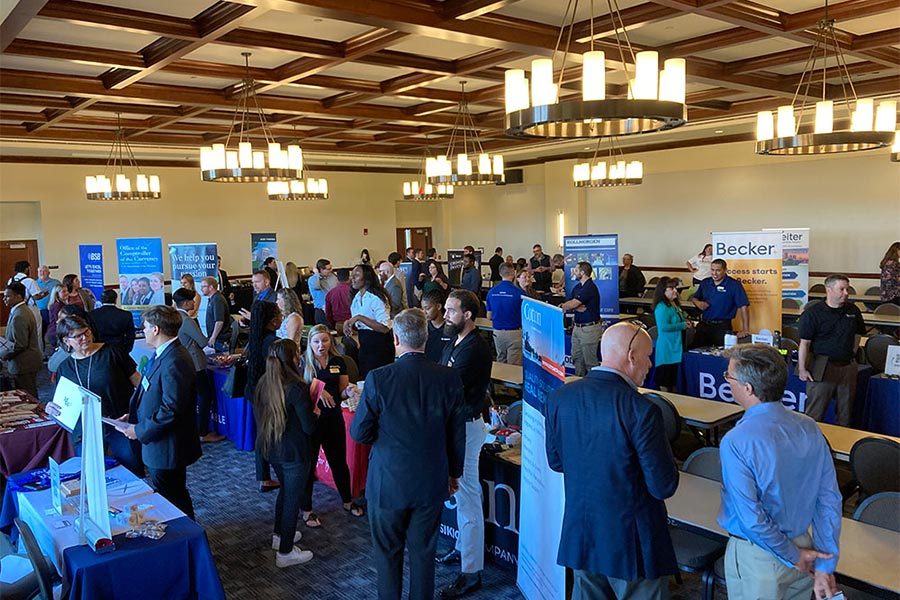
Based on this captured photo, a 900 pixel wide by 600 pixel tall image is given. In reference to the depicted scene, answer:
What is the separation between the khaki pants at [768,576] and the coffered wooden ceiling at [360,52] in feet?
12.6

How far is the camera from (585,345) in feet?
26.3

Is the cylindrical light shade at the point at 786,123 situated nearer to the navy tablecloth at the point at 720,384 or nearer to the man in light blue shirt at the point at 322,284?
the navy tablecloth at the point at 720,384

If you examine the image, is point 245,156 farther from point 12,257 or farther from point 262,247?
point 12,257

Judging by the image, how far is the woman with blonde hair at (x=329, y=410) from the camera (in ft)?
15.0

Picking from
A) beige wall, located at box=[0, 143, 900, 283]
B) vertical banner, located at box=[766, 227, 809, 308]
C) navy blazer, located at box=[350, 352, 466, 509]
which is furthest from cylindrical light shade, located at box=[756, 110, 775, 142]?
beige wall, located at box=[0, 143, 900, 283]

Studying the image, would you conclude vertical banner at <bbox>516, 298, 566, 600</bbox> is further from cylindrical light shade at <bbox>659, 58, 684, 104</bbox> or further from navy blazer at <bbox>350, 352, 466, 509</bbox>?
cylindrical light shade at <bbox>659, 58, 684, 104</bbox>

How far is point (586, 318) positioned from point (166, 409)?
534 cm

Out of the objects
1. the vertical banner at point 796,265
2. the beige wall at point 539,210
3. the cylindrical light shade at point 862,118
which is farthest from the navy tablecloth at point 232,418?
the beige wall at point 539,210

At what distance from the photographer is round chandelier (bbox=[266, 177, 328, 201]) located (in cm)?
1052

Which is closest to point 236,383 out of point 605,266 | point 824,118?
point 824,118

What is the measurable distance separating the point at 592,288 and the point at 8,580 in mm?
6115

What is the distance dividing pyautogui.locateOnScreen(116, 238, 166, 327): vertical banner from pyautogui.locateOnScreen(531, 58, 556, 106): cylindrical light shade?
6.98 meters

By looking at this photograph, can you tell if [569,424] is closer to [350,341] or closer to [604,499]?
[604,499]

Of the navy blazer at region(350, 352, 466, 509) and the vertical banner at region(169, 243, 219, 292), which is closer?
the navy blazer at region(350, 352, 466, 509)
